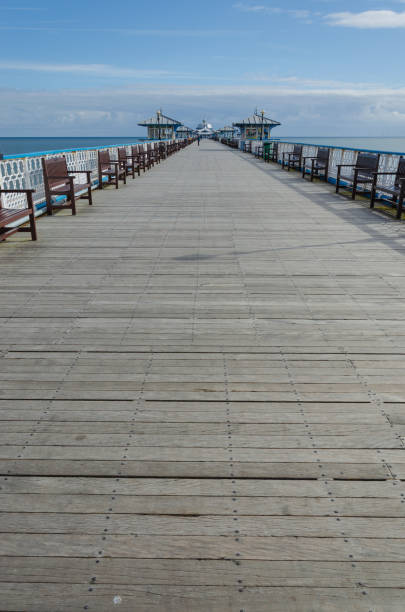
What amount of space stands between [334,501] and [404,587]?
1.36ft

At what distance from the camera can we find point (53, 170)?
842 centimetres

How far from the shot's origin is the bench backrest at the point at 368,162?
9.98 metres

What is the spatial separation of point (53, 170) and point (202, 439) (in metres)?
7.36

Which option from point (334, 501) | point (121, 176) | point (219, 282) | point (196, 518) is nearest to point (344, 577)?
point (334, 501)

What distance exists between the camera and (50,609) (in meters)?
1.54

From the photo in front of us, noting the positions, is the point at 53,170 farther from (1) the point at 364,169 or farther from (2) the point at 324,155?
(2) the point at 324,155

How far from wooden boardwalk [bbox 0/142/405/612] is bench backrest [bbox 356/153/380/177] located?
221 inches

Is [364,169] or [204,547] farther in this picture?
[364,169]

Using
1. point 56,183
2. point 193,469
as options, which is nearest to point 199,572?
point 193,469

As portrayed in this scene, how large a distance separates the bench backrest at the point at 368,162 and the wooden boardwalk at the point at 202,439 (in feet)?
18.4

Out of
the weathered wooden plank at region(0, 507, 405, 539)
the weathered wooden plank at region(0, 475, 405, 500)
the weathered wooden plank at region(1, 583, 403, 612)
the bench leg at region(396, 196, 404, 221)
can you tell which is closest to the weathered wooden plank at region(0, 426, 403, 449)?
the weathered wooden plank at region(0, 475, 405, 500)

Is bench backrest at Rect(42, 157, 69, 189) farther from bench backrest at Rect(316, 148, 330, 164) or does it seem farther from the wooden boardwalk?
bench backrest at Rect(316, 148, 330, 164)

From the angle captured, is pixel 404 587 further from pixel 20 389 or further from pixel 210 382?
pixel 20 389

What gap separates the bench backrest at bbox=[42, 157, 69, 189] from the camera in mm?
8109
